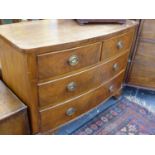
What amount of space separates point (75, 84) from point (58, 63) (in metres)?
0.24

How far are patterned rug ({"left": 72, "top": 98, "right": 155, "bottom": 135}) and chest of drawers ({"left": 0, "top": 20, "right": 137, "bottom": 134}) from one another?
20cm

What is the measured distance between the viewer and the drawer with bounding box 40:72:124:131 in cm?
120

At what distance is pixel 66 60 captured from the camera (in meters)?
1.05

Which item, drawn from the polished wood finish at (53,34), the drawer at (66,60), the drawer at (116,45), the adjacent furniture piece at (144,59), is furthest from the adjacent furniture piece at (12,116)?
the adjacent furniture piece at (144,59)

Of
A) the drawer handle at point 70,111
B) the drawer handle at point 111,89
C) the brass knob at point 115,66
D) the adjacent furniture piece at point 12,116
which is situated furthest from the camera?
the drawer handle at point 111,89

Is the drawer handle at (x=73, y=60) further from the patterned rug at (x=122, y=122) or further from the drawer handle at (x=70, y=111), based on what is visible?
the patterned rug at (x=122, y=122)

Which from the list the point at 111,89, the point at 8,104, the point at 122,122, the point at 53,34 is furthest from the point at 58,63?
the point at 122,122

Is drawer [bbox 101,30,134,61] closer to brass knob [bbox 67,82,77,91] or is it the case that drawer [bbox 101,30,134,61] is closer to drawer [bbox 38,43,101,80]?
drawer [bbox 38,43,101,80]

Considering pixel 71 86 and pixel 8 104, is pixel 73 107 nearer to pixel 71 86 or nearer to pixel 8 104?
→ pixel 71 86

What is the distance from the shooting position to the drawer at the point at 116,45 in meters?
1.25

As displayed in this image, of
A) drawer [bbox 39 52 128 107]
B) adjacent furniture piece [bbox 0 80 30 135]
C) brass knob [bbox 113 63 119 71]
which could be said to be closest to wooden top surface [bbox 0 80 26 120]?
adjacent furniture piece [bbox 0 80 30 135]

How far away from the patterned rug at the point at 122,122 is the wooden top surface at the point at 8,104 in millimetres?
575

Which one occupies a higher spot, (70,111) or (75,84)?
(75,84)
